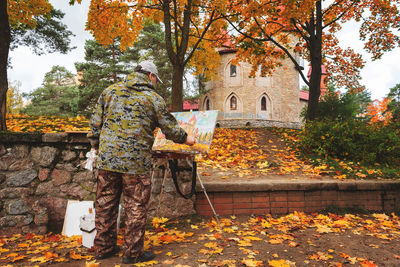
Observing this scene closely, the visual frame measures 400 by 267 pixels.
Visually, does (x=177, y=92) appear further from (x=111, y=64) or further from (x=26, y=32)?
(x=111, y=64)

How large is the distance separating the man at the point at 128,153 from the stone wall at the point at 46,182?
105cm

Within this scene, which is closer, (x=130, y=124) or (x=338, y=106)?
(x=130, y=124)

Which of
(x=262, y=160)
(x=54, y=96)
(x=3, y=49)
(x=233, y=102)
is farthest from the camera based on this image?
(x=54, y=96)

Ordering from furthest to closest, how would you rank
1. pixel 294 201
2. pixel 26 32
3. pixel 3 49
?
pixel 26 32
pixel 3 49
pixel 294 201

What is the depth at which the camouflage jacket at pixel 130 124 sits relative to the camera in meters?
2.45

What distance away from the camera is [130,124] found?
2486mm

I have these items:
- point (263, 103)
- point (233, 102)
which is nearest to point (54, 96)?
point (233, 102)

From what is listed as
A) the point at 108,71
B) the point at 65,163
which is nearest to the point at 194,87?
the point at 108,71

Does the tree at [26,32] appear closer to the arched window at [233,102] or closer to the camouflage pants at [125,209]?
the camouflage pants at [125,209]

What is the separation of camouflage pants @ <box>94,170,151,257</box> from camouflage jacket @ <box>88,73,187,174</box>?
14 cm

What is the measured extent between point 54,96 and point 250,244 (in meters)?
32.6

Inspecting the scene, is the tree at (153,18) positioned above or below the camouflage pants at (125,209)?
above

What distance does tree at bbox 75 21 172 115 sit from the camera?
20188 mm

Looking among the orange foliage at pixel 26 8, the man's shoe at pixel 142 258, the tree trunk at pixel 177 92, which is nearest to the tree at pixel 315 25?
the tree trunk at pixel 177 92
